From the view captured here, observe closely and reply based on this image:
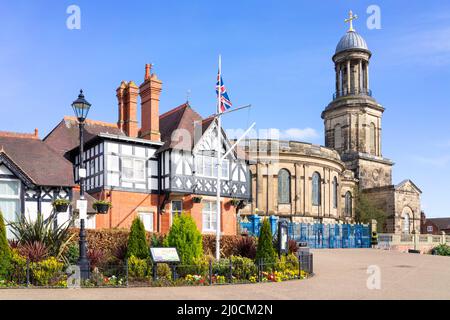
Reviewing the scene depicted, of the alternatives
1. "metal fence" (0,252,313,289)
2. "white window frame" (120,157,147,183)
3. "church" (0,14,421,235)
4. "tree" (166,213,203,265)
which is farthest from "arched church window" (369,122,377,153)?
"tree" (166,213,203,265)

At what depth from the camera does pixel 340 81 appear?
71.5 metres

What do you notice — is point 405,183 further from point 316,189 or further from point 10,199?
point 10,199

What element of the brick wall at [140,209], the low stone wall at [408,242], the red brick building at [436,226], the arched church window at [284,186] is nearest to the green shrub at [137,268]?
the brick wall at [140,209]

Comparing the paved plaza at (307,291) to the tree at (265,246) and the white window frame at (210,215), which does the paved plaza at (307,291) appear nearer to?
the tree at (265,246)

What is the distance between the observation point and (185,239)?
21000mm

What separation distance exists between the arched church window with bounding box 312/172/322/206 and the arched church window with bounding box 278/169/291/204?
304 cm

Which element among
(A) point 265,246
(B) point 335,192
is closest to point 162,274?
(A) point 265,246

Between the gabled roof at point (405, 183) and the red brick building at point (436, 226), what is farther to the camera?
the red brick building at point (436, 226)

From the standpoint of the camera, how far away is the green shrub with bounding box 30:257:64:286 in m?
17.2

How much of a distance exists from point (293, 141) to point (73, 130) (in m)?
26.2

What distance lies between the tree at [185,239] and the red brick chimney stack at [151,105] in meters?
12.2

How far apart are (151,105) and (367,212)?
40.7m

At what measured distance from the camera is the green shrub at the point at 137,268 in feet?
61.8

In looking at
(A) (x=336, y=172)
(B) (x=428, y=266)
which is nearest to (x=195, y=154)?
(B) (x=428, y=266)
